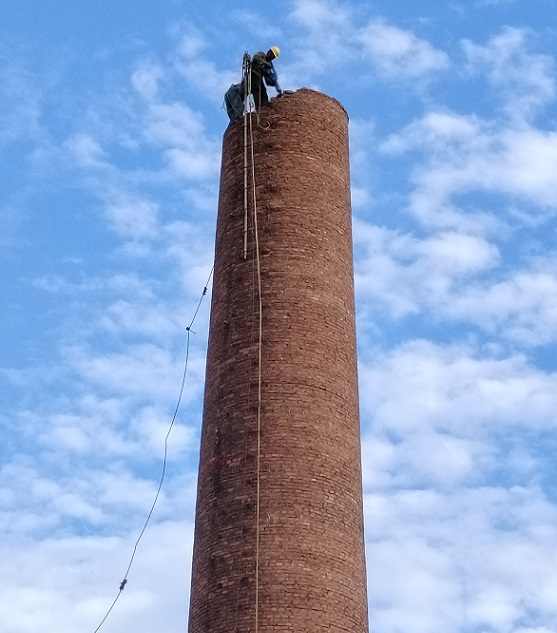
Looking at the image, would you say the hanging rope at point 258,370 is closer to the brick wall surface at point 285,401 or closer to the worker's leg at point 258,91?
the brick wall surface at point 285,401

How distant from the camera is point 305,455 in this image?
16828 millimetres

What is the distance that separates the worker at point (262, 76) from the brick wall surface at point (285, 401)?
0.32 m

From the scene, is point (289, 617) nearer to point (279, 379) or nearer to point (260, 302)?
point (279, 379)

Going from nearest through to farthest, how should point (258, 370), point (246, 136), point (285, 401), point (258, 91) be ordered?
point (285, 401), point (258, 370), point (246, 136), point (258, 91)

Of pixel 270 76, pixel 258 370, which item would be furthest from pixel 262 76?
pixel 258 370

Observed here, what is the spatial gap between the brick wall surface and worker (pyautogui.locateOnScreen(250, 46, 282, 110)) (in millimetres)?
318

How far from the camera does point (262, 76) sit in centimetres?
2033

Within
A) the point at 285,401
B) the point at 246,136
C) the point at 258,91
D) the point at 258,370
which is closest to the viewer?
the point at 285,401

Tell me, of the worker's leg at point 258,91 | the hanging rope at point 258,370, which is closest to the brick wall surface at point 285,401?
the hanging rope at point 258,370

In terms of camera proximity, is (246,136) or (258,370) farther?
(246,136)

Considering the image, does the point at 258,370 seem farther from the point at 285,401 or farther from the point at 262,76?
the point at 262,76

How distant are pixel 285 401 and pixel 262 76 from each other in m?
5.93

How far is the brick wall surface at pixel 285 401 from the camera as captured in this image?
1608 centimetres

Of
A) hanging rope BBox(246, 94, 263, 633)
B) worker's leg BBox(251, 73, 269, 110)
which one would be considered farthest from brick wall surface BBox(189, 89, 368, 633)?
worker's leg BBox(251, 73, 269, 110)
